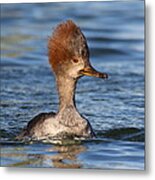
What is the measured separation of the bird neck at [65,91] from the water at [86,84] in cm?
2

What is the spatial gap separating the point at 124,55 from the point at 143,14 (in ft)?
0.50

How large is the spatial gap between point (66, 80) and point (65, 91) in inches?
1.5

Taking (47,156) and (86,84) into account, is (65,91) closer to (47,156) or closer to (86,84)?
(86,84)

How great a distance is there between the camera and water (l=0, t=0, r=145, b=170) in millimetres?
2275

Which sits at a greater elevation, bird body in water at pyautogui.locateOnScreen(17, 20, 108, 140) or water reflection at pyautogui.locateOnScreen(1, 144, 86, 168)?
bird body in water at pyautogui.locateOnScreen(17, 20, 108, 140)

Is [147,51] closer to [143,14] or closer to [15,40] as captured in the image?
[143,14]

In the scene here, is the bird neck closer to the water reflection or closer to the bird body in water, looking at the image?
the bird body in water

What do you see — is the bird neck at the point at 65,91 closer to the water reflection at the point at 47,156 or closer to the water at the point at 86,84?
the water at the point at 86,84

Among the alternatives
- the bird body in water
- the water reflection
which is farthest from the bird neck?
the water reflection

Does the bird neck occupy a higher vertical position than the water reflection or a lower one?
higher

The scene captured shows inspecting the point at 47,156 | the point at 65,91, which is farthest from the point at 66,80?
the point at 47,156

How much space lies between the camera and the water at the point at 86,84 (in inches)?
89.6

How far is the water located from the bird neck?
0.06 feet

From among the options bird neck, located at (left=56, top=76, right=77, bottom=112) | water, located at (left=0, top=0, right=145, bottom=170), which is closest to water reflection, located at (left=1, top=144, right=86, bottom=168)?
water, located at (left=0, top=0, right=145, bottom=170)
